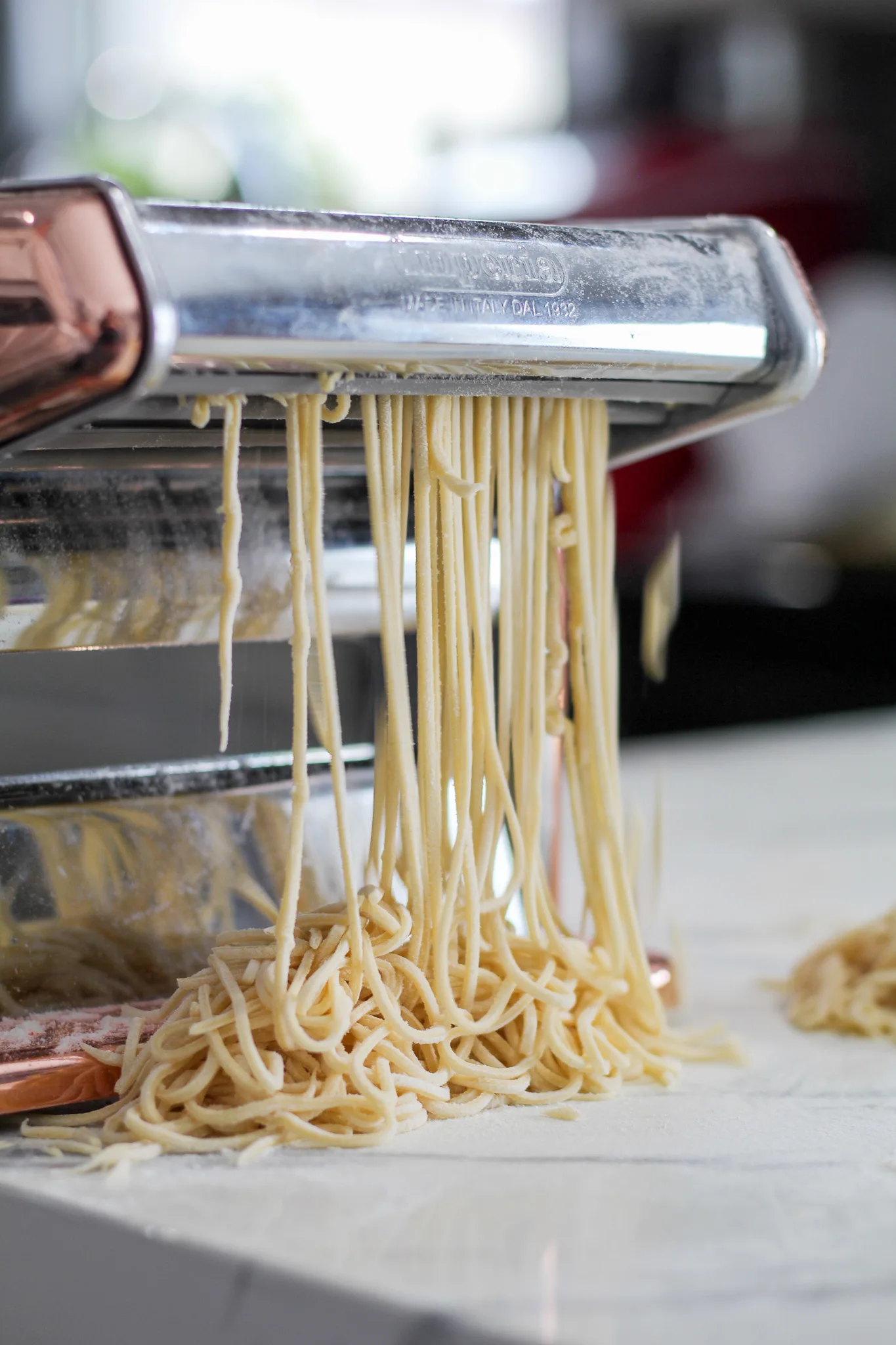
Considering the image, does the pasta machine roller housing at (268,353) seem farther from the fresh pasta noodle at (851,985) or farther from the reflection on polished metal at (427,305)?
the fresh pasta noodle at (851,985)

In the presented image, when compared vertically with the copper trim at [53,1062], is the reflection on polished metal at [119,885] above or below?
above

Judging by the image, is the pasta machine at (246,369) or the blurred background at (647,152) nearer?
the pasta machine at (246,369)

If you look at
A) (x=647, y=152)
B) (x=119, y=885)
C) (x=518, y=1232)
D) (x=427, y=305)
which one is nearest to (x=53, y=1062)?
(x=119, y=885)

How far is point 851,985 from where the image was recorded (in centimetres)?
85

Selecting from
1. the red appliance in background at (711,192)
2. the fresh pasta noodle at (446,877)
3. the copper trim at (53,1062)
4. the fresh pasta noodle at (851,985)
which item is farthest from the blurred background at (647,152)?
the copper trim at (53,1062)

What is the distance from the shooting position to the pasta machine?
0.53 meters

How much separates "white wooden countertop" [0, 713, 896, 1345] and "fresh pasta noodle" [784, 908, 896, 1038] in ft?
0.21

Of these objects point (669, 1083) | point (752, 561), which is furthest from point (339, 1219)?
point (752, 561)

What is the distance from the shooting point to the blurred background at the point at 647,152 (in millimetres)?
2896

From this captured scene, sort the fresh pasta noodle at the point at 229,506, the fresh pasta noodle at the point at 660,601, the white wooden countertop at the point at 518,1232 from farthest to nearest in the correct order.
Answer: the fresh pasta noodle at the point at 660,601 → the fresh pasta noodle at the point at 229,506 → the white wooden countertop at the point at 518,1232

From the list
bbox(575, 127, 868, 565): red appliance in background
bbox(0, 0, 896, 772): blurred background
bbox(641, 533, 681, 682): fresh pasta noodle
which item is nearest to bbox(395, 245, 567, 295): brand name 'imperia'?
bbox(641, 533, 681, 682): fresh pasta noodle

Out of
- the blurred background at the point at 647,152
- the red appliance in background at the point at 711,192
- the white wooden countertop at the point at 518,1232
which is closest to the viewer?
the white wooden countertop at the point at 518,1232

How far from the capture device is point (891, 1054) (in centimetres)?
77

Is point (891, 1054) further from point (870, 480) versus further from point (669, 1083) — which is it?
point (870, 480)
